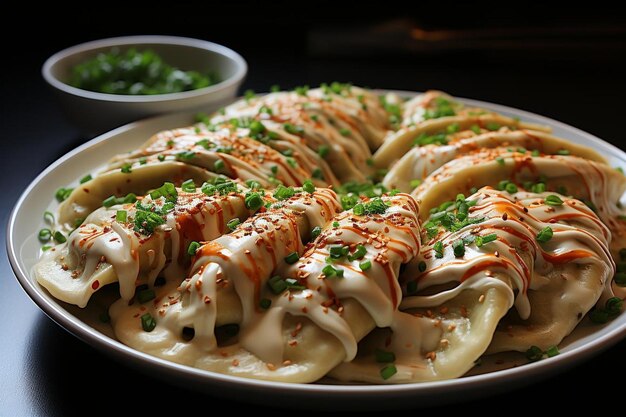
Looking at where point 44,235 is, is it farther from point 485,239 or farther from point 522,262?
point 522,262

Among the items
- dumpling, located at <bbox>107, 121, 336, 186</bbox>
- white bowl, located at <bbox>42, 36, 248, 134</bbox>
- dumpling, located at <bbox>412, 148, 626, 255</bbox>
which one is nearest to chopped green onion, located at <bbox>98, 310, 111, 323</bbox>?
dumpling, located at <bbox>107, 121, 336, 186</bbox>

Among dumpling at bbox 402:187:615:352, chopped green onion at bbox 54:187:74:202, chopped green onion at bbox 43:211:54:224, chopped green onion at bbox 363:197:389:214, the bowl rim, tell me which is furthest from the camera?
the bowl rim

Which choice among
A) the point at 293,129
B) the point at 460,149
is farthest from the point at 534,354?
the point at 293,129

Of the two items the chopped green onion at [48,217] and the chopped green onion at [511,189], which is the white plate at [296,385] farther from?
the chopped green onion at [511,189]

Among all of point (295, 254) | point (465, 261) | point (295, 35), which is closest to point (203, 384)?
point (295, 254)

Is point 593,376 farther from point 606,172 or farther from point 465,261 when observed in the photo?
point 606,172

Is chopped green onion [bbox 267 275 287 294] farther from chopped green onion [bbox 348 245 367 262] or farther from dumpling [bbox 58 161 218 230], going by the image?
dumpling [bbox 58 161 218 230]
